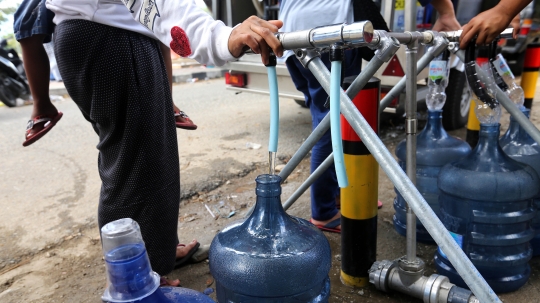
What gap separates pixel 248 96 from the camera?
7348 mm

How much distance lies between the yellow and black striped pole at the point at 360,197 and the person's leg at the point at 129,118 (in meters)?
0.70

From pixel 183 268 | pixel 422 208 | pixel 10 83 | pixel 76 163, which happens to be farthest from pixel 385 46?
pixel 10 83

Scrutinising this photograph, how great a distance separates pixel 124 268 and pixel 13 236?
7.77 feet

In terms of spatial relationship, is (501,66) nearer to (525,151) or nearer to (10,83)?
(525,151)

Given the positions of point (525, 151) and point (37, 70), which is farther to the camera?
point (525, 151)

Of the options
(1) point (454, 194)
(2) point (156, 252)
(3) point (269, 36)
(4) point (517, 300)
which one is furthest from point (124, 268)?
(4) point (517, 300)

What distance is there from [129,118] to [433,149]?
4.86 feet

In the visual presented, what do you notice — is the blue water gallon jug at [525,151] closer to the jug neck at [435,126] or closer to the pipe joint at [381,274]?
the jug neck at [435,126]

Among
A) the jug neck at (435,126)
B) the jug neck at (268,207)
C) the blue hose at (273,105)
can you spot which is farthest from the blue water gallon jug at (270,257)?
the jug neck at (435,126)

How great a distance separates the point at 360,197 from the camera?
5.67ft

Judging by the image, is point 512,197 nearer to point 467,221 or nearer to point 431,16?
point 467,221

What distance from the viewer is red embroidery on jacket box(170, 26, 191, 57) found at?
1.10 m

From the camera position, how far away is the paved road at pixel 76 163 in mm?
2769

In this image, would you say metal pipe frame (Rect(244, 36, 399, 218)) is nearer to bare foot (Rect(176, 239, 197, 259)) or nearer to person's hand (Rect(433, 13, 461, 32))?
bare foot (Rect(176, 239, 197, 259))
